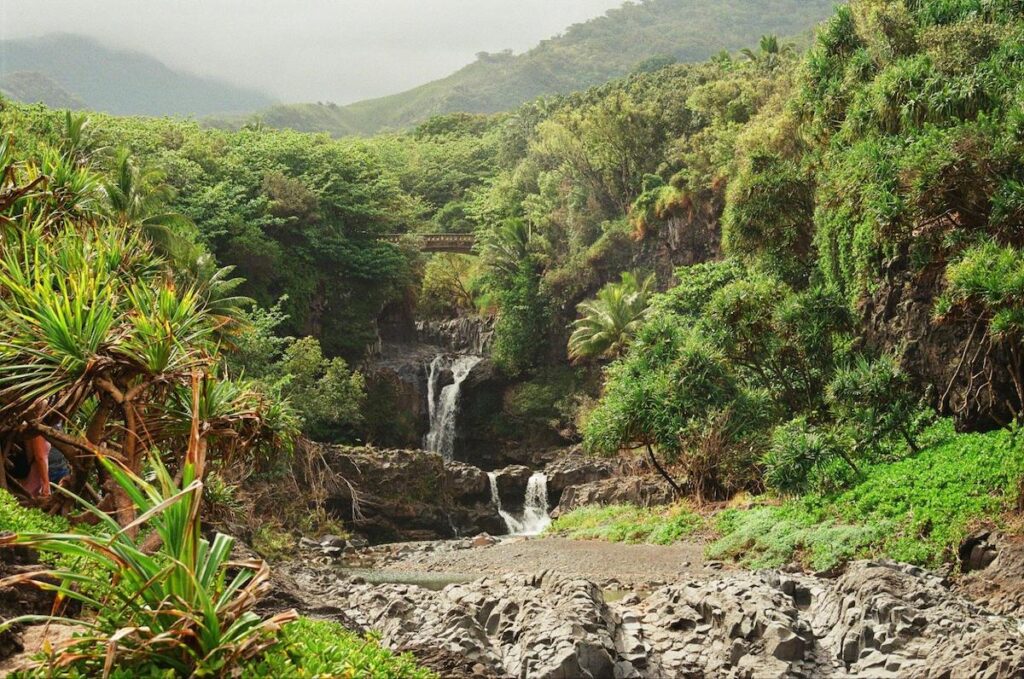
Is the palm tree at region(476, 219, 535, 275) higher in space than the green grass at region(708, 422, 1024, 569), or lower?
higher

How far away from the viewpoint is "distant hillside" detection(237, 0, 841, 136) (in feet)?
450

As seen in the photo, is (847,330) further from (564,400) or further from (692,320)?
(564,400)

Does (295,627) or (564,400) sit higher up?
(295,627)

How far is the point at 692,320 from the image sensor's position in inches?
976

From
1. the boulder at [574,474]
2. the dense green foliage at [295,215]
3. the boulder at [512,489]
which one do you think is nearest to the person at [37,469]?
the boulder at [512,489]

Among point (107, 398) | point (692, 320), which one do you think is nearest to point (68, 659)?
point (107, 398)

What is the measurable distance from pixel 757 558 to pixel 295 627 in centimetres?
1162

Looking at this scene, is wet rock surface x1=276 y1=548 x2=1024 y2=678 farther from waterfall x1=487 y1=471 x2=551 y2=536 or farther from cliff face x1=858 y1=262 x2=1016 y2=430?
waterfall x1=487 y1=471 x2=551 y2=536

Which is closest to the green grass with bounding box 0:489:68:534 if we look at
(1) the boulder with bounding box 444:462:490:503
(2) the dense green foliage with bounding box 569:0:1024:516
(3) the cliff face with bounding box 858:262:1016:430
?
(2) the dense green foliage with bounding box 569:0:1024:516

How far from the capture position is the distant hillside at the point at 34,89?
10638 cm

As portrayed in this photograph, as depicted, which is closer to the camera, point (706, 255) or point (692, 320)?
point (692, 320)

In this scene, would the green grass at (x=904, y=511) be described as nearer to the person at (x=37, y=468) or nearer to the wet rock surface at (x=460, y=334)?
the person at (x=37, y=468)

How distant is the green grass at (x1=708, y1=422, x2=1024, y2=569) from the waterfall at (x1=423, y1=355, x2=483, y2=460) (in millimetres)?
19138

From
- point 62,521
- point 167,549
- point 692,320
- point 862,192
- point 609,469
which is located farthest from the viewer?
point 609,469
